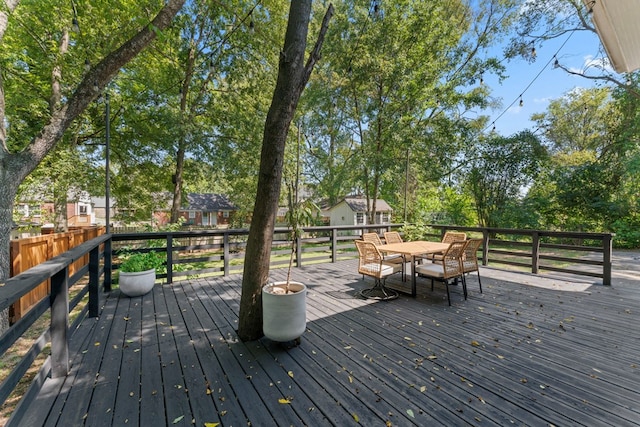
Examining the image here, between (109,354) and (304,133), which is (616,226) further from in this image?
(109,354)

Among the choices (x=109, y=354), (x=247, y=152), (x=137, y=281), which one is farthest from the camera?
(x=247, y=152)

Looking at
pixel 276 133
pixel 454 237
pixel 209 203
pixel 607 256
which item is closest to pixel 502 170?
pixel 607 256

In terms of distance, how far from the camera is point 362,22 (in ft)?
30.2

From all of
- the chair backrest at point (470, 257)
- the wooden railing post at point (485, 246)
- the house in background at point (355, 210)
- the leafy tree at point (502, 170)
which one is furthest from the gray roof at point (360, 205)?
the chair backrest at point (470, 257)

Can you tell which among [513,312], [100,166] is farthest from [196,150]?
[513,312]

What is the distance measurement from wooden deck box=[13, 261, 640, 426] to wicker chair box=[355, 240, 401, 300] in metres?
0.34

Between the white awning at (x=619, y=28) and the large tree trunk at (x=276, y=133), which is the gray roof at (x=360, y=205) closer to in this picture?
the white awning at (x=619, y=28)

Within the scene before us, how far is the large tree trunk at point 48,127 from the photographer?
3135mm

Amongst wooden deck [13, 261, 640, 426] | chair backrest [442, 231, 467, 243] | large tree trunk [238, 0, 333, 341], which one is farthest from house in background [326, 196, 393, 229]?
large tree trunk [238, 0, 333, 341]

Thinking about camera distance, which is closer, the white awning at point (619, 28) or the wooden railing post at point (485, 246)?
the white awning at point (619, 28)

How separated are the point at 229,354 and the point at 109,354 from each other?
109 cm

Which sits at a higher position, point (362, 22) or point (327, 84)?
point (362, 22)

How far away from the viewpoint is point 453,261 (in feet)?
12.7

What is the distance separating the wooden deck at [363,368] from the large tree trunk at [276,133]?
0.78 meters
